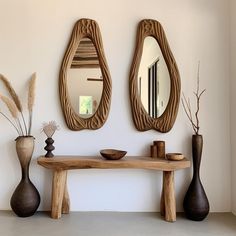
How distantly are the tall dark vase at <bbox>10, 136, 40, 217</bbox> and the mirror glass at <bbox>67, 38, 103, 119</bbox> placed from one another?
0.50m

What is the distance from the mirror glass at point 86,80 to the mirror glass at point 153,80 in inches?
14.6

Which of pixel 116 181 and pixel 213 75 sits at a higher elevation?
pixel 213 75

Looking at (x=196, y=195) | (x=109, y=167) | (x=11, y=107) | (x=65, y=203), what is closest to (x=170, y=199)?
(x=196, y=195)

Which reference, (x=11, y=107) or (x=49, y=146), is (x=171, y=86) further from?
(x=11, y=107)

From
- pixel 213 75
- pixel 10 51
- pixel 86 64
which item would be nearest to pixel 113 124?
pixel 86 64

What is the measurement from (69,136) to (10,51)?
0.90m

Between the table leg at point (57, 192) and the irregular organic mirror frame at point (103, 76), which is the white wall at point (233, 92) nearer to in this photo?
the irregular organic mirror frame at point (103, 76)

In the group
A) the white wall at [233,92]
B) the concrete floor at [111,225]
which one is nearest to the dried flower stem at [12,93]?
the concrete floor at [111,225]

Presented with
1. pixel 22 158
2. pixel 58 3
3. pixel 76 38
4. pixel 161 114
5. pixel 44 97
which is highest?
pixel 58 3

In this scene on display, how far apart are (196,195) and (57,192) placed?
1.09m

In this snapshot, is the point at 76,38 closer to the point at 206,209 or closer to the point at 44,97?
the point at 44,97

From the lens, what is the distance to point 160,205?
2.12 m

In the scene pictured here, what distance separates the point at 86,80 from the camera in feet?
7.09

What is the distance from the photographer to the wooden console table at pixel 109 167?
1859mm
